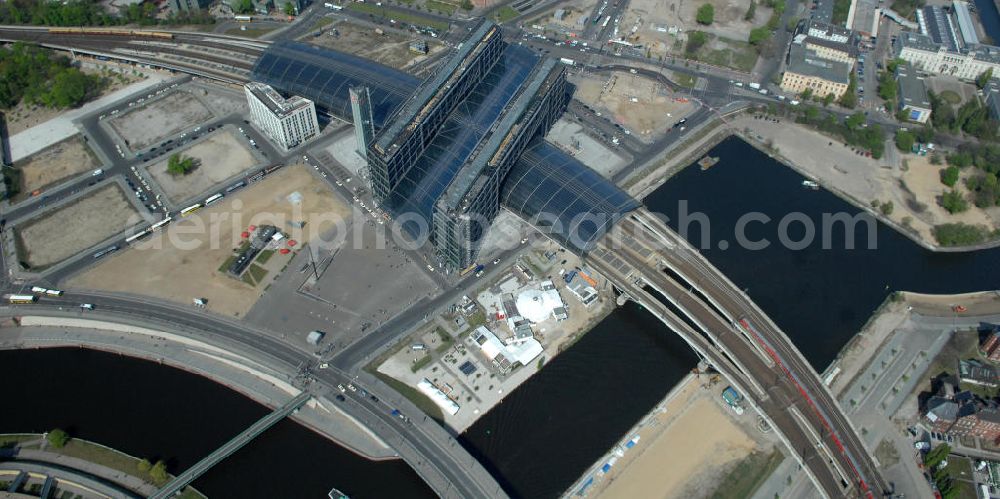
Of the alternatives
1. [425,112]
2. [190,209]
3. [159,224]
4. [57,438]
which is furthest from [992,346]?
[159,224]

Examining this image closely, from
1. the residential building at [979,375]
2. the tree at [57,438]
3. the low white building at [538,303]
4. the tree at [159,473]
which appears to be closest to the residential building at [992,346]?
the residential building at [979,375]

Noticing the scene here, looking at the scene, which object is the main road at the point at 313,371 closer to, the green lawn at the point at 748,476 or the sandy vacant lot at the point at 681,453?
the sandy vacant lot at the point at 681,453

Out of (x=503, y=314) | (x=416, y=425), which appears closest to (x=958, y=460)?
(x=503, y=314)

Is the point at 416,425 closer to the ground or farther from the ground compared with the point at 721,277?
farther from the ground

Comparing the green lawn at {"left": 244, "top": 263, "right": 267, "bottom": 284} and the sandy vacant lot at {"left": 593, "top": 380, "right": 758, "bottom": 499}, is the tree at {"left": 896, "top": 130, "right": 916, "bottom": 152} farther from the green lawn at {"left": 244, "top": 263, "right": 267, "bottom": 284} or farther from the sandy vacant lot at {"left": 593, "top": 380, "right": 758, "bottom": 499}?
the green lawn at {"left": 244, "top": 263, "right": 267, "bottom": 284}

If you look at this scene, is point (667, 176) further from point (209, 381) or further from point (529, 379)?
point (209, 381)

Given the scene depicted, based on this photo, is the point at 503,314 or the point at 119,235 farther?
the point at 119,235
